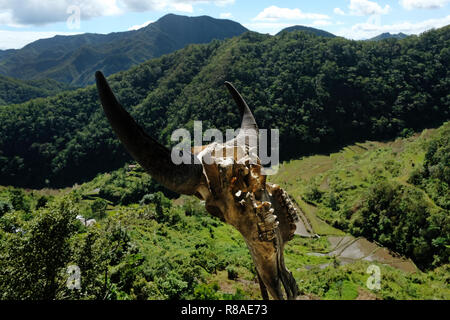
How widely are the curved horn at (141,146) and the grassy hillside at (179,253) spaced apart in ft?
13.5

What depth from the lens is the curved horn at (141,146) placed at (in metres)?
2.05

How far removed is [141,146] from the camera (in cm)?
215

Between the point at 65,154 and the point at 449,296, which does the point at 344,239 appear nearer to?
the point at 449,296

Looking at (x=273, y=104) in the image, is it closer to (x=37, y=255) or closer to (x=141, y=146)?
(x=37, y=255)

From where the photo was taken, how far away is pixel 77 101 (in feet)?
260

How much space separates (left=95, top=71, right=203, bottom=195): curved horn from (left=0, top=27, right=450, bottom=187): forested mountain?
2382 inches

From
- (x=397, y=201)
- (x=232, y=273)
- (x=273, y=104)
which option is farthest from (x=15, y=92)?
(x=397, y=201)

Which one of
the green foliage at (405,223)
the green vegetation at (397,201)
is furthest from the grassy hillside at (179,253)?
the green foliage at (405,223)

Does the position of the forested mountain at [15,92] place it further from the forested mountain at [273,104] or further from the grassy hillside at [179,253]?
the grassy hillside at [179,253]

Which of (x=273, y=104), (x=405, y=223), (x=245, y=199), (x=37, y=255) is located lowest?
(x=405, y=223)

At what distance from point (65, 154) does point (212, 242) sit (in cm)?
6018

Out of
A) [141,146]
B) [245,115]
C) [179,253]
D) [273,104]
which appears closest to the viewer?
[141,146]

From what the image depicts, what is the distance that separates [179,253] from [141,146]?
14757 millimetres

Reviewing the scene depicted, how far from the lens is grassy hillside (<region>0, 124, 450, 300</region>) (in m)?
5.38
